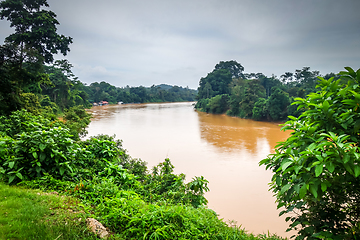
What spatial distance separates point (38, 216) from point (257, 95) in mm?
25699

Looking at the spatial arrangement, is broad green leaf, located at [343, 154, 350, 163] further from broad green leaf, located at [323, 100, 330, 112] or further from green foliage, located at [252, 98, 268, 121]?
green foliage, located at [252, 98, 268, 121]

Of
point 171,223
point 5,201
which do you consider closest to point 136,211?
point 171,223

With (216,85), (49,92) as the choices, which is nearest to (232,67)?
(216,85)

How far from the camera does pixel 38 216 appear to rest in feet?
6.16

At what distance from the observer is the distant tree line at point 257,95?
20484 mm

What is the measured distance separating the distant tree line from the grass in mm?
8776

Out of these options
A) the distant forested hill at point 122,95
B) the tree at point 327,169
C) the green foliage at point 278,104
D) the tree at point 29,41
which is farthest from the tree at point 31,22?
the distant forested hill at point 122,95

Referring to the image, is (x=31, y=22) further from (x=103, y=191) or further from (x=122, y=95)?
(x=122, y=95)

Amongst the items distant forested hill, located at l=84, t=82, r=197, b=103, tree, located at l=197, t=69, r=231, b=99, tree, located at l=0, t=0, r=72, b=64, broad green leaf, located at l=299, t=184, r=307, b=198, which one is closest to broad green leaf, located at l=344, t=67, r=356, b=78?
broad green leaf, located at l=299, t=184, r=307, b=198

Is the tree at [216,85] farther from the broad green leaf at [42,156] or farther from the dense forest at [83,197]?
the broad green leaf at [42,156]

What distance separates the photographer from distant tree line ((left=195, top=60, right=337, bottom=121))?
20484mm

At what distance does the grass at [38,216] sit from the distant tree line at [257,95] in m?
8.78

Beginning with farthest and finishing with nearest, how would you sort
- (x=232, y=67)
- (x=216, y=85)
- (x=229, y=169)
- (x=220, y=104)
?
(x=232, y=67) → (x=216, y=85) → (x=220, y=104) → (x=229, y=169)

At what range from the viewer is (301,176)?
5.22ft
